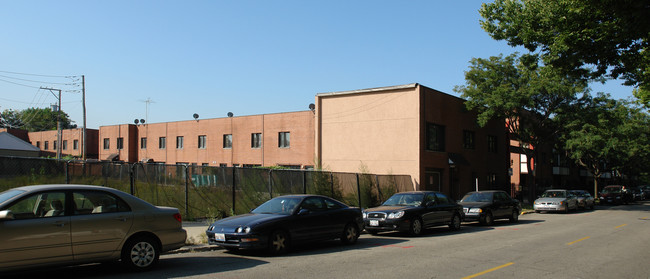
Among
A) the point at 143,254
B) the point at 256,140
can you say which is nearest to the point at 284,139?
the point at 256,140

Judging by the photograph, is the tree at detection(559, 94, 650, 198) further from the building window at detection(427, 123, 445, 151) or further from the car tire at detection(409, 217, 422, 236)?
the car tire at detection(409, 217, 422, 236)

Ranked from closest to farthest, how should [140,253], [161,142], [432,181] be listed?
[140,253], [432,181], [161,142]

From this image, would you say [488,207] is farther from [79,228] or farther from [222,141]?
[222,141]

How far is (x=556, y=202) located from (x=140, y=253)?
2604 centimetres

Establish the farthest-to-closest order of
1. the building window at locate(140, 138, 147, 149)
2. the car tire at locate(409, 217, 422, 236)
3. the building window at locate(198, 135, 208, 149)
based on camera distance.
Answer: the building window at locate(140, 138, 147, 149) < the building window at locate(198, 135, 208, 149) < the car tire at locate(409, 217, 422, 236)

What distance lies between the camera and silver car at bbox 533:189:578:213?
27.9 meters

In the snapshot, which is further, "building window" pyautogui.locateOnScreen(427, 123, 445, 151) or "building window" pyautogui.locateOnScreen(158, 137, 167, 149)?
"building window" pyautogui.locateOnScreen(158, 137, 167, 149)

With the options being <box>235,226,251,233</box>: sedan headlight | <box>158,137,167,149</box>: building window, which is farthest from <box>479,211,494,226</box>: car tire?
<box>158,137,167,149</box>: building window

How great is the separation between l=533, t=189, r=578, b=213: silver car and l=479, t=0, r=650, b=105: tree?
510 inches

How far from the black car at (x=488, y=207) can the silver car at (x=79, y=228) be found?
13.5 metres

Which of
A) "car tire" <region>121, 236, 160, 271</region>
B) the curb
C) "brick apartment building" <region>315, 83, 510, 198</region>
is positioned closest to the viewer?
"car tire" <region>121, 236, 160, 271</region>

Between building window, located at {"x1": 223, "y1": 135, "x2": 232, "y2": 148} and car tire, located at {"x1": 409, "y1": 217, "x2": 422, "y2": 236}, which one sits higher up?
building window, located at {"x1": 223, "y1": 135, "x2": 232, "y2": 148}

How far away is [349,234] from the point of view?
12609 millimetres

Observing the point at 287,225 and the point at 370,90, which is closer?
the point at 287,225
